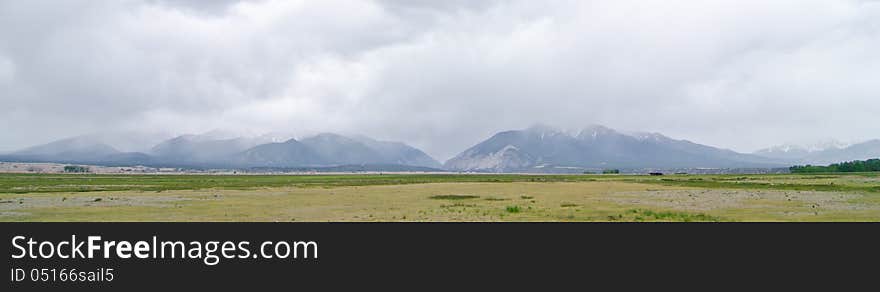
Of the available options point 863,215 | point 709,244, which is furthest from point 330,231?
point 863,215

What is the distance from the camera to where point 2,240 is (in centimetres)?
1973

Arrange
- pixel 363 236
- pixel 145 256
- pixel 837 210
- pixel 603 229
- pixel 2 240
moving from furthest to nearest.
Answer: pixel 837 210
pixel 603 229
pixel 363 236
pixel 2 240
pixel 145 256

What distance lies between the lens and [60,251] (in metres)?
18.0

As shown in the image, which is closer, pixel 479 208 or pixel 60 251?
pixel 60 251

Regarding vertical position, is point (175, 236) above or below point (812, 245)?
above

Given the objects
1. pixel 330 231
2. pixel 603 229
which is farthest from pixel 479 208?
pixel 330 231

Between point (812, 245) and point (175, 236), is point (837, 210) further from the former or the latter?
point (175, 236)

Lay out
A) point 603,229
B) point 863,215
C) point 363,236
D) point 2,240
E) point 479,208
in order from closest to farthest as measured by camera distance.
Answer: point 2,240
point 363,236
point 603,229
point 863,215
point 479,208

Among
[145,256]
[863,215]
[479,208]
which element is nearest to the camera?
[145,256]

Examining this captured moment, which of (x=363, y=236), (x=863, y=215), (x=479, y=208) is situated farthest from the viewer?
(x=479, y=208)

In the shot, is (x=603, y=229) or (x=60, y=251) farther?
(x=603, y=229)

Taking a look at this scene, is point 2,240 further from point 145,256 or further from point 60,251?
point 145,256

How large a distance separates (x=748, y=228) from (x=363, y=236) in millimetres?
17486

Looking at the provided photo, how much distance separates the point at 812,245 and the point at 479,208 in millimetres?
26854
